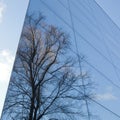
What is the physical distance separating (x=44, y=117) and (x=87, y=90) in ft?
4.81

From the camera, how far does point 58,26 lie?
546 cm

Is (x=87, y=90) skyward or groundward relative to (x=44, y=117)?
skyward

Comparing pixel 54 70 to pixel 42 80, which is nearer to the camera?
pixel 42 80

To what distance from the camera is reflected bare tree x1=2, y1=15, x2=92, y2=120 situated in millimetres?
3812

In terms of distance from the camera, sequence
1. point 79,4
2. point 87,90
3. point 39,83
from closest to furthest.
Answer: point 39,83 < point 87,90 < point 79,4

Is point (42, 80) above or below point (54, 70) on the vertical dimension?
below

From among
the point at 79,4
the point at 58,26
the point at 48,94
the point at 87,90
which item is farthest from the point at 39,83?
the point at 79,4

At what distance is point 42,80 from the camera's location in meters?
4.23

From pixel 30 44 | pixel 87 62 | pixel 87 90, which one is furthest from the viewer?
pixel 87 62

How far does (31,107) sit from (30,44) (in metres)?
1.05

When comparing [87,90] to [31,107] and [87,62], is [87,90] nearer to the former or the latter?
[87,62]

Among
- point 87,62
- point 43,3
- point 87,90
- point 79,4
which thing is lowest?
point 87,90

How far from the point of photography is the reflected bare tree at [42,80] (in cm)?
381

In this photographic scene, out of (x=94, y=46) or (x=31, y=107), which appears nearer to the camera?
(x=31, y=107)
